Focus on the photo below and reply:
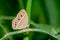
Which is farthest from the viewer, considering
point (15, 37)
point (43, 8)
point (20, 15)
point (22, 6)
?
point (43, 8)

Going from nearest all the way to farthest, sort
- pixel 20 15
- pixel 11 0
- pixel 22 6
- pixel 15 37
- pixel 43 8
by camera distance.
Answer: pixel 20 15
pixel 15 37
pixel 22 6
pixel 43 8
pixel 11 0

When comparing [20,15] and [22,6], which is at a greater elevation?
[20,15]

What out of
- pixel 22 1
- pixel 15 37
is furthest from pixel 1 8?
pixel 15 37

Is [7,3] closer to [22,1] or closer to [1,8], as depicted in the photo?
[1,8]

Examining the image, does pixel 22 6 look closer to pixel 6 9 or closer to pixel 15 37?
pixel 6 9

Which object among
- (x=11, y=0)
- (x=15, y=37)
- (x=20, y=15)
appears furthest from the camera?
(x=11, y=0)

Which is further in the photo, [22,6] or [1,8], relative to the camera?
[1,8]

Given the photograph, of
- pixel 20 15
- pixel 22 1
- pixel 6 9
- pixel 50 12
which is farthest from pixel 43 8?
pixel 20 15

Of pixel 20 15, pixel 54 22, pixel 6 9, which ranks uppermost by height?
pixel 20 15

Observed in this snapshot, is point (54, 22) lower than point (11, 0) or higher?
lower
